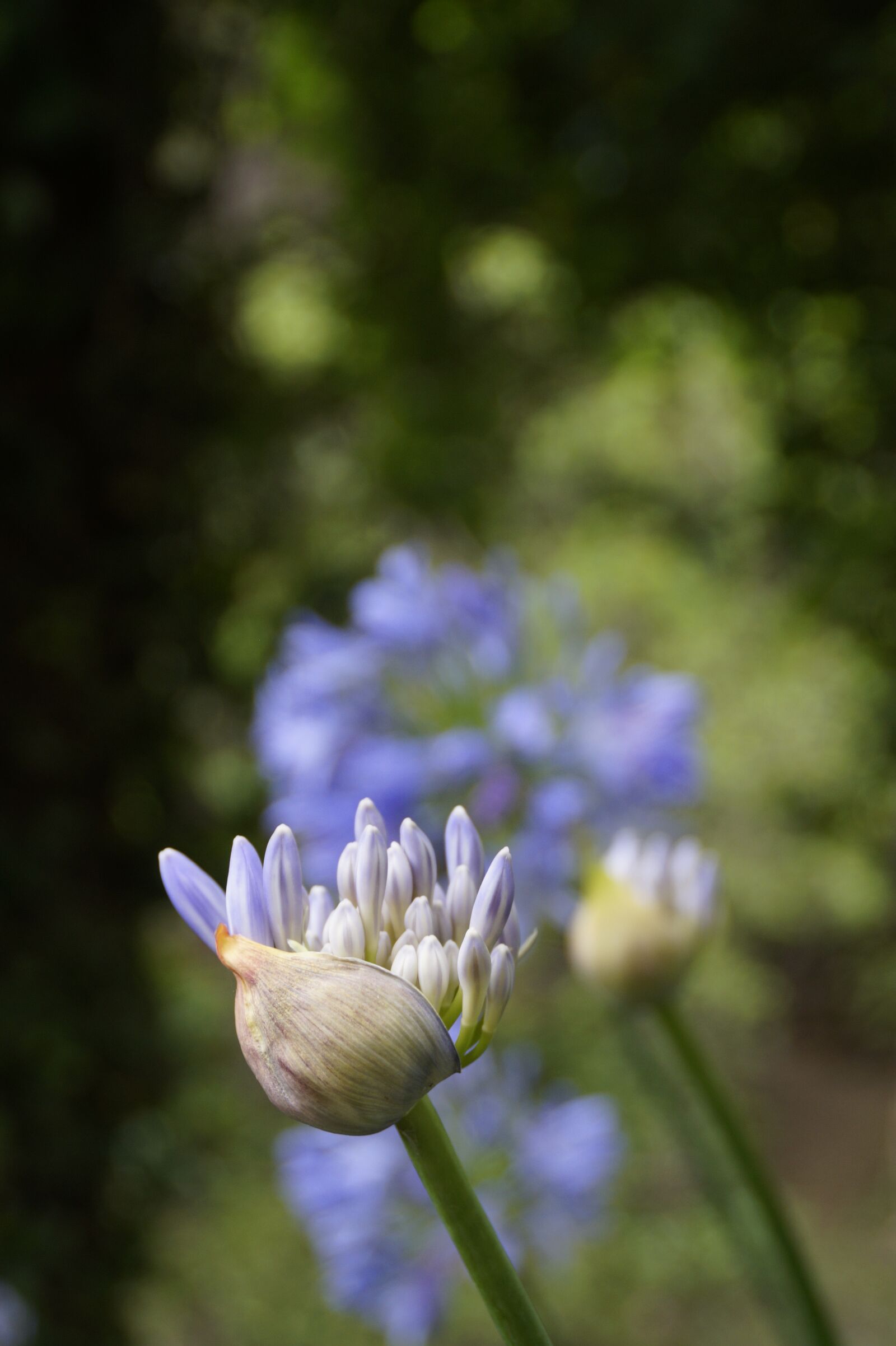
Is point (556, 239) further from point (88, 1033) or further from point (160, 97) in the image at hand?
point (88, 1033)

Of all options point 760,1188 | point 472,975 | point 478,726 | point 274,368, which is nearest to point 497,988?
point 472,975

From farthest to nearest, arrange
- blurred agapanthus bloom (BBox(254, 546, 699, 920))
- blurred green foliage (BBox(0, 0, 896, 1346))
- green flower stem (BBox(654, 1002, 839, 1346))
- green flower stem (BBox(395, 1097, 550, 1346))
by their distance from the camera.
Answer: blurred green foliage (BBox(0, 0, 896, 1346)), blurred agapanthus bloom (BBox(254, 546, 699, 920)), green flower stem (BBox(654, 1002, 839, 1346)), green flower stem (BBox(395, 1097, 550, 1346))

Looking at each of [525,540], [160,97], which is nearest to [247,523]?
[160,97]

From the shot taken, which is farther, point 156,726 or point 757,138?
point 156,726

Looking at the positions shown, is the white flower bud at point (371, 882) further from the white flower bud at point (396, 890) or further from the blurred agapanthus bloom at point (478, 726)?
the blurred agapanthus bloom at point (478, 726)

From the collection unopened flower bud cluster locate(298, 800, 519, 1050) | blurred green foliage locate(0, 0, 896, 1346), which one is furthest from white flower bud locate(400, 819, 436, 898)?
blurred green foliage locate(0, 0, 896, 1346)

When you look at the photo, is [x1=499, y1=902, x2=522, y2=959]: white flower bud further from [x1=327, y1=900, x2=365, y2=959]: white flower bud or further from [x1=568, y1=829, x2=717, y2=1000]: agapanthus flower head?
[x1=568, y1=829, x2=717, y2=1000]: agapanthus flower head

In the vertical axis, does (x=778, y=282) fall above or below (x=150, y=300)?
below
